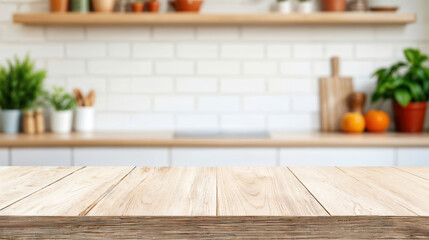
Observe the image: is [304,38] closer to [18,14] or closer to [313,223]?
[18,14]

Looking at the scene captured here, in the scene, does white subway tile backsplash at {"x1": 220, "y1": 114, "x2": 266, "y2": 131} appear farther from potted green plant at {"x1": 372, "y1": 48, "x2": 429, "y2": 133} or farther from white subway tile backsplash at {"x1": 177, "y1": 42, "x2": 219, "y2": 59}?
potted green plant at {"x1": 372, "y1": 48, "x2": 429, "y2": 133}

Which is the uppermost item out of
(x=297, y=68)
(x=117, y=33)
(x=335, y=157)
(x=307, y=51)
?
(x=117, y=33)

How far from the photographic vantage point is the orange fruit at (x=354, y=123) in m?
2.89

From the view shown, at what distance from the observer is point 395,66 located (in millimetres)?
2916

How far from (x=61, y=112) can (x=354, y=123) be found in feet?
5.79

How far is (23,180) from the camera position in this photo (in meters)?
1.15

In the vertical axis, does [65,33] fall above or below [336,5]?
below

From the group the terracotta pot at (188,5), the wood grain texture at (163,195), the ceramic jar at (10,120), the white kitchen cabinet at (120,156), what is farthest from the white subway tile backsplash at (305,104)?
the wood grain texture at (163,195)

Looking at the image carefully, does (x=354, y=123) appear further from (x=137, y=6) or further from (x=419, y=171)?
(x=419, y=171)

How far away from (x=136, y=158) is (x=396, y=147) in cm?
137

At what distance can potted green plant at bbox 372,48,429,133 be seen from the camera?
285cm

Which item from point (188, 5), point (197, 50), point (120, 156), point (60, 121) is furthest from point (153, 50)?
point (120, 156)

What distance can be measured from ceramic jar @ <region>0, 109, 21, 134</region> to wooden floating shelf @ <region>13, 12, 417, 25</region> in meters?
0.56

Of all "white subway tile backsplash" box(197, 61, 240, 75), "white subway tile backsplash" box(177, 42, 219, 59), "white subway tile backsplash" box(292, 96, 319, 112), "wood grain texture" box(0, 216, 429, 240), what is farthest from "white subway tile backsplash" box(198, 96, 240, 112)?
"wood grain texture" box(0, 216, 429, 240)
